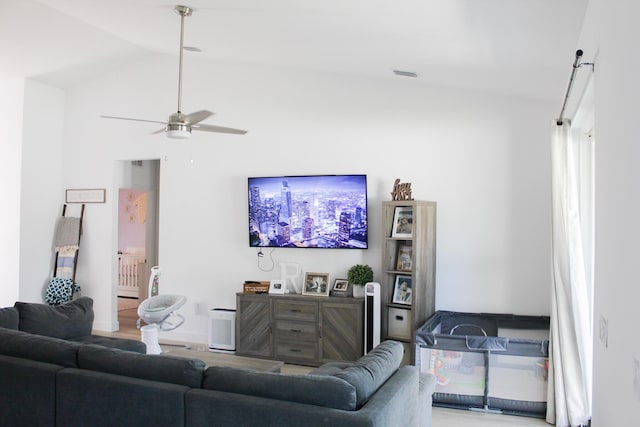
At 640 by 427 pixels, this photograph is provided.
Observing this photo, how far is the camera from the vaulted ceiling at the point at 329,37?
10.3ft

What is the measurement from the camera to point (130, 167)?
7.63 metres

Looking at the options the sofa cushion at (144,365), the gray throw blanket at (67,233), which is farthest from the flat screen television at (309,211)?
the sofa cushion at (144,365)

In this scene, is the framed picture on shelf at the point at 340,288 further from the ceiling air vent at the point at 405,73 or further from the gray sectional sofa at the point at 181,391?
the gray sectional sofa at the point at 181,391

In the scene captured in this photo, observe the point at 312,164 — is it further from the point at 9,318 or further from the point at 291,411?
the point at 291,411

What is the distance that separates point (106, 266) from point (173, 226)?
1.29m

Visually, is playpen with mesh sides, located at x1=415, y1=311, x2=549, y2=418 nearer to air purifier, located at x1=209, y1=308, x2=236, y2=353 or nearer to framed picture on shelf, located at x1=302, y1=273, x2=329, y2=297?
framed picture on shelf, located at x1=302, y1=273, x2=329, y2=297

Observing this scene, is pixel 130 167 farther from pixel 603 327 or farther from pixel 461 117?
pixel 603 327

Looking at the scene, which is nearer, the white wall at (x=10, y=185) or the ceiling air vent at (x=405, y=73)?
the ceiling air vent at (x=405, y=73)

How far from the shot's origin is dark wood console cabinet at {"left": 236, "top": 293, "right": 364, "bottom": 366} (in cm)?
553

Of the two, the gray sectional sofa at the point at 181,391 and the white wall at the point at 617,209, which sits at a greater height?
the white wall at the point at 617,209

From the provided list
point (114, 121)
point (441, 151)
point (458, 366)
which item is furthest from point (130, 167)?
point (458, 366)

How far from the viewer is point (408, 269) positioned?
17.1ft

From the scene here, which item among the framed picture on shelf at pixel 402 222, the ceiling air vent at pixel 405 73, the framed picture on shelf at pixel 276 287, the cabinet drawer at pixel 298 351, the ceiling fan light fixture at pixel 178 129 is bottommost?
the cabinet drawer at pixel 298 351

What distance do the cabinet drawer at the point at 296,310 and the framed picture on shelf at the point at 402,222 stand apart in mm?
1238
